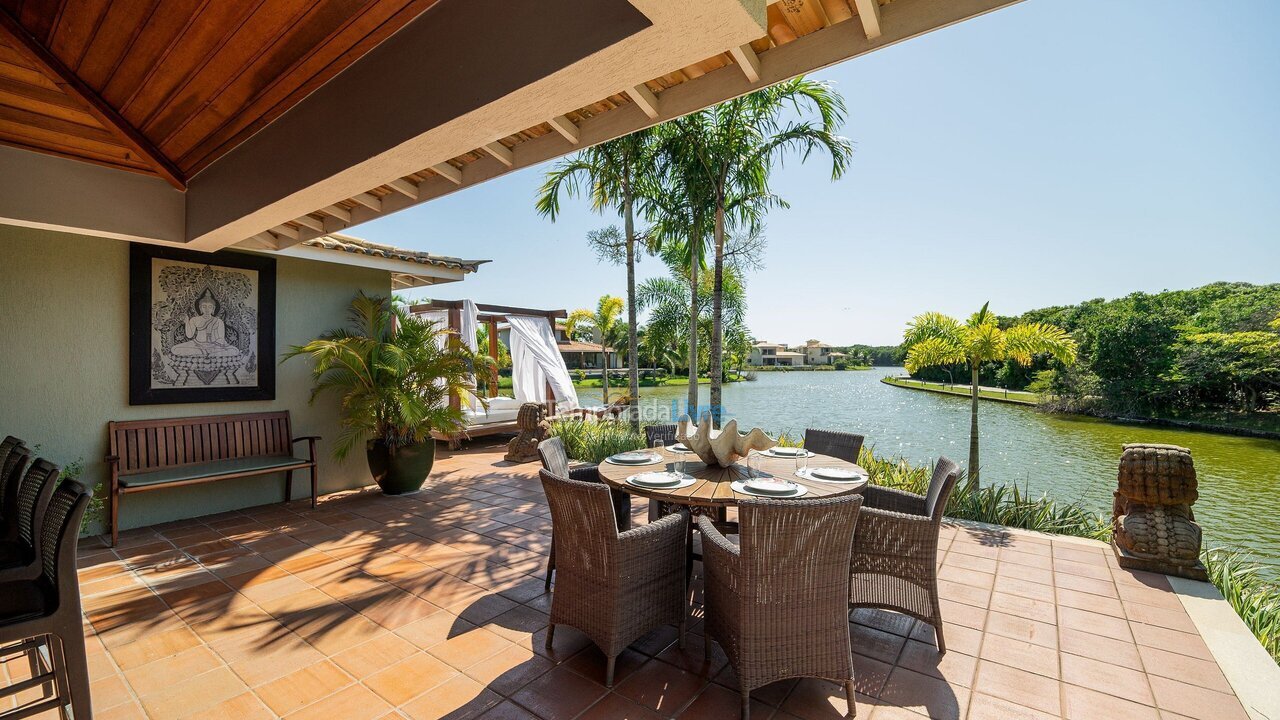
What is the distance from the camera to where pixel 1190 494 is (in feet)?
11.0

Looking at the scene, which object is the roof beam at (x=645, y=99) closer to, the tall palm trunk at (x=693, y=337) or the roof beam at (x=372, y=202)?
the roof beam at (x=372, y=202)

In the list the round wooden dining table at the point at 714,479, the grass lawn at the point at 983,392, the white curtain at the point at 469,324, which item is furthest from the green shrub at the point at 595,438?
the grass lawn at the point at 983,392

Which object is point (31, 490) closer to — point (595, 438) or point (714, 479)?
point (714, 479)

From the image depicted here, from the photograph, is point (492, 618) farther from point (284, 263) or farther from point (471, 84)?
point (284, 263)

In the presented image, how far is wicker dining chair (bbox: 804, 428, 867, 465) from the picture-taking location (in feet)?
12.8

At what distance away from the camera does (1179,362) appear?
1686cm

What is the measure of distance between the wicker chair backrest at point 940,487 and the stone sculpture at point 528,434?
17.2ft

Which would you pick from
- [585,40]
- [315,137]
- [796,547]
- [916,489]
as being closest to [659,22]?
[585,40]

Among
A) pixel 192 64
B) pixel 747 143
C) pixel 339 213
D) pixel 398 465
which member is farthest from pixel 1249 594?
pixel 339 213

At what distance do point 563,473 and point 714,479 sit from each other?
973mm

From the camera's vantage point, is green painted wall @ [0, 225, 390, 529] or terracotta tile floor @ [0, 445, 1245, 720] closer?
terracotta tile floor @ [0, 445, 1245, 720]

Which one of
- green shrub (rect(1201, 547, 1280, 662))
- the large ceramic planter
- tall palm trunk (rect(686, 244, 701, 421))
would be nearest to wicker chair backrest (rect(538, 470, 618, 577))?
green shrub (rect(1201, 547, 1280, 662))

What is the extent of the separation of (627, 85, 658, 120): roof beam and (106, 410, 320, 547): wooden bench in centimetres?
465

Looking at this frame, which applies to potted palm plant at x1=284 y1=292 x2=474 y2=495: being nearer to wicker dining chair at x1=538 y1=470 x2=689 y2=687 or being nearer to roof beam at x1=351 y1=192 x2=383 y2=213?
roof beam at x1=351 y1=192 x2=383 y2=213
